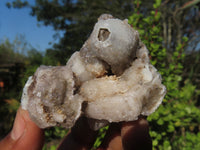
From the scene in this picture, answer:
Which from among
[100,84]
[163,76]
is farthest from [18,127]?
[163,76]

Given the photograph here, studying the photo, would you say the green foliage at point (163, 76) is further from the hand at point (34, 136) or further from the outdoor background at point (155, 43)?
the hand at point (34, 136)

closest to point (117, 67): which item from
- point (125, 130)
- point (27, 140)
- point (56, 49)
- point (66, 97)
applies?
point (66, 97)

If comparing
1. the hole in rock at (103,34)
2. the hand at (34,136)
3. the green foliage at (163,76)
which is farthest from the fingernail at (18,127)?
the green foliage at (163,76)

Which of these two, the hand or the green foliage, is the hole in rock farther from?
the green foliage

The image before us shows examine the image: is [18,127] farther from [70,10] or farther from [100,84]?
[70,10]

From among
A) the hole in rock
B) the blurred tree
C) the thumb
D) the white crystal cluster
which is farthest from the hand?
the blurred tree
